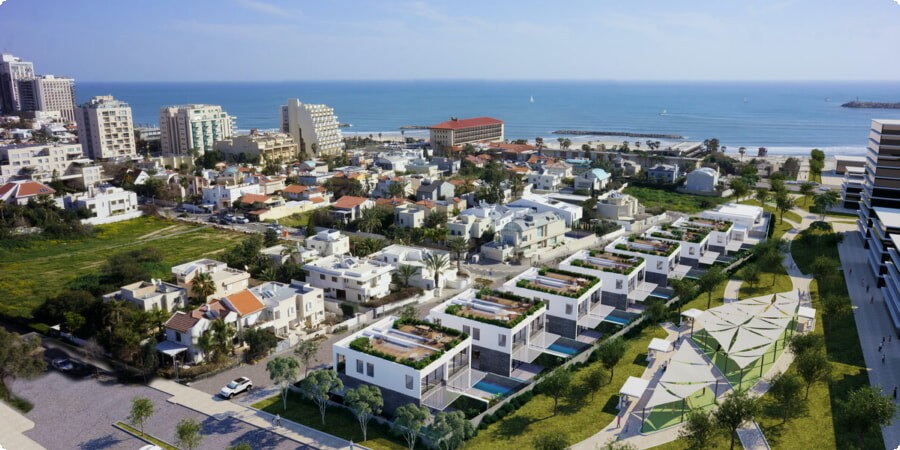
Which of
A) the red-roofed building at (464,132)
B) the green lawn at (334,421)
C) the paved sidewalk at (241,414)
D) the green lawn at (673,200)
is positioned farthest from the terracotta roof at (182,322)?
the red-roofed building at (464,132)

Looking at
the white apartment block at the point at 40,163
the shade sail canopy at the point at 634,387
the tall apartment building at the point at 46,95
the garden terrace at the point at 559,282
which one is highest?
the tall apartment building at the point at 46,95

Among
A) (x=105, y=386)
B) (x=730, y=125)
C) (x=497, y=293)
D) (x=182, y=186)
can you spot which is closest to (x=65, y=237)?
(x=182, y=186)

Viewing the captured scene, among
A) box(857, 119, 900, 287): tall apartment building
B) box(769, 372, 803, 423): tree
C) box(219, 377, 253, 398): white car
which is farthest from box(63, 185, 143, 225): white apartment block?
box(857, 119, 900, 287): tall apartment building

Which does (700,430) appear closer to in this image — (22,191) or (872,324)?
(872,324)

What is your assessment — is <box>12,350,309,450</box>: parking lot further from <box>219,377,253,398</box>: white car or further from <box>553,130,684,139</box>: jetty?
<box>553,130,684,139</box>: jetty

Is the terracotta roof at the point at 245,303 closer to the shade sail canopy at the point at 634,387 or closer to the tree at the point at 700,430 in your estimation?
the shade sail canopy at the point at 634,387

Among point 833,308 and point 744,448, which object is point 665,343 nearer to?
point 744,448

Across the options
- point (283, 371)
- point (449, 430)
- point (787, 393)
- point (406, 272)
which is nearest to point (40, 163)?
point (406, 272)
